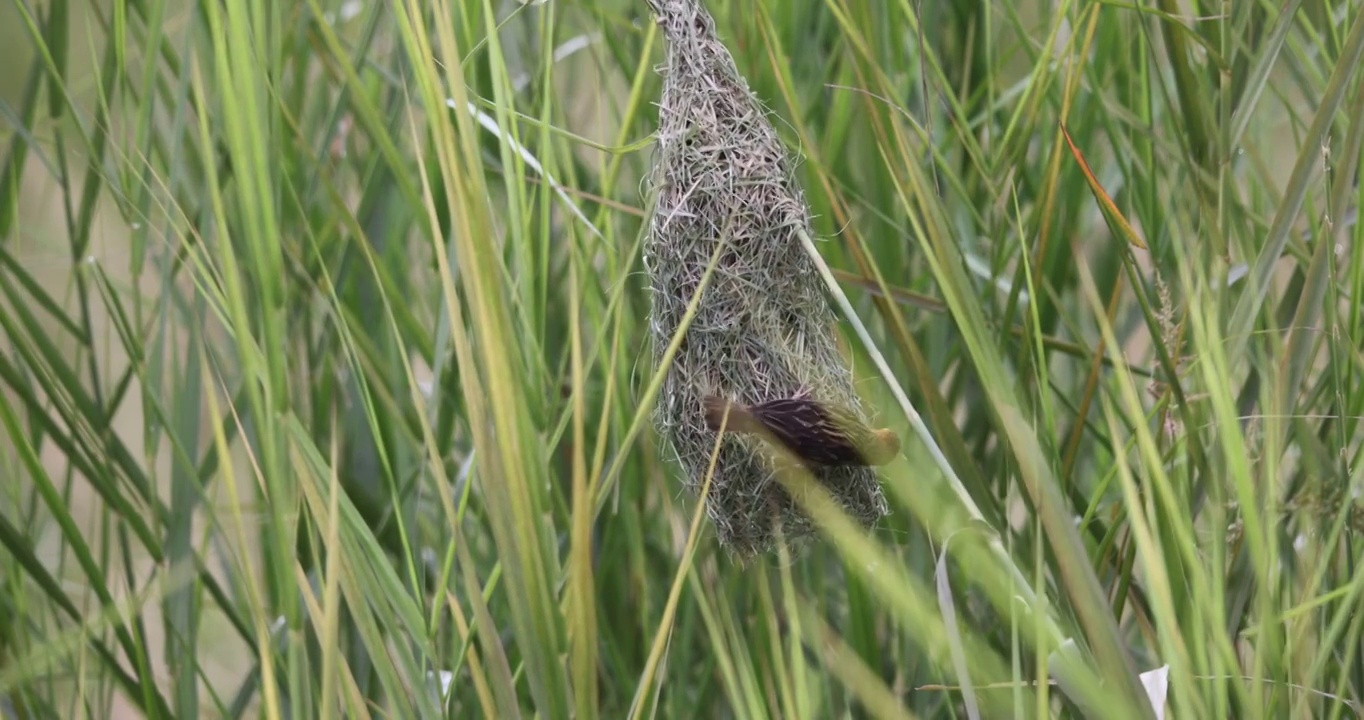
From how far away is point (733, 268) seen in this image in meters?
0.73

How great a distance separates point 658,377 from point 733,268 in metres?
0.17

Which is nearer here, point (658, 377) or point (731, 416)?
point (658, 377)

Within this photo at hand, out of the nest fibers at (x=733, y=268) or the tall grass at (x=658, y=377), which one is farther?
the nest fibers at (x=733, y=268)

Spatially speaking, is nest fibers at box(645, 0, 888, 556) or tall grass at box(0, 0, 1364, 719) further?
nest fibers at box(645, 0, 888, 556)

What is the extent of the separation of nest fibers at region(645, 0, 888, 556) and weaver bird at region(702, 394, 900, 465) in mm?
40

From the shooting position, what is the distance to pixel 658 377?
0.58 metres

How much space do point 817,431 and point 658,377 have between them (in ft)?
0.42

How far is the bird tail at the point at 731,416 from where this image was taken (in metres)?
0.67

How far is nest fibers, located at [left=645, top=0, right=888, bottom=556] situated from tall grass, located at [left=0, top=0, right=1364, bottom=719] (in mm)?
41

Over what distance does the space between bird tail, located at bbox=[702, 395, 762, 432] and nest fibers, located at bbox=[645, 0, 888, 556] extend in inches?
1.0

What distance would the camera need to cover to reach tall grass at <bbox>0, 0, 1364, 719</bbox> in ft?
1.93

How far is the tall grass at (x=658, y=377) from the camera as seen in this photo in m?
0.59

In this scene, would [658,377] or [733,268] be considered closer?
[658,377]

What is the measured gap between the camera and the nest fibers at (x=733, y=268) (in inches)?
28.7
